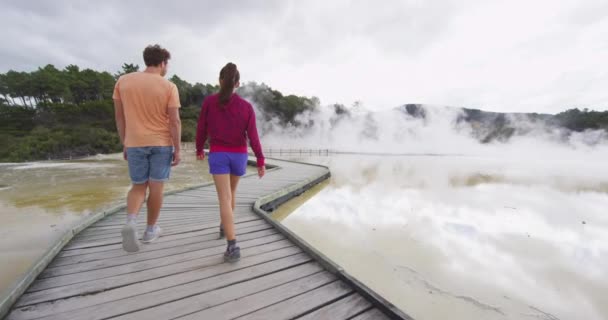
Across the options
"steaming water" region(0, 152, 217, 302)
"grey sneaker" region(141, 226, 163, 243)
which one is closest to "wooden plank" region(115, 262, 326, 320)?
"steaming water" region(0, 152, 217, 302)

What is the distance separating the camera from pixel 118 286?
1638 millimetres

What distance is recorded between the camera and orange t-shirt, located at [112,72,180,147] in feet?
6.38

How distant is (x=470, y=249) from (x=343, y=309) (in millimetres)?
2888

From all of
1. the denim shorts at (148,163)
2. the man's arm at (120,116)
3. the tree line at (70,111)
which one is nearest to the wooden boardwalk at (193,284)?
the denim shorts at (148,163)

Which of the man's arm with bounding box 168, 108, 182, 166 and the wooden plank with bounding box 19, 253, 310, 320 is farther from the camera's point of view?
the man's arm with bounding box 168, 108, 182, 166

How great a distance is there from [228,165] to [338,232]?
256 cm

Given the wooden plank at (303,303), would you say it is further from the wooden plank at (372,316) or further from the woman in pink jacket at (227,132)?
the woman in pink jacket at (227,132)

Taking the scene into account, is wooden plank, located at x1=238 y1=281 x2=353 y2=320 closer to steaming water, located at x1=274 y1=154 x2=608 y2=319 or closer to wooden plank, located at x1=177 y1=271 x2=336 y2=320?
wooden plank, located at x1=177 y1=271 x2=336 y2=320

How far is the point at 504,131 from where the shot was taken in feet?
131

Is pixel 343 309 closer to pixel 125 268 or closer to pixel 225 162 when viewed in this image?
pixel 225 162

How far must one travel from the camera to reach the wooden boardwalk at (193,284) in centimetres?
142

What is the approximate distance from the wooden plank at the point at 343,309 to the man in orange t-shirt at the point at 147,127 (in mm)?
1671

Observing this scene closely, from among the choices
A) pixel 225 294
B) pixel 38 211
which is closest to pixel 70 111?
pixel 38 211

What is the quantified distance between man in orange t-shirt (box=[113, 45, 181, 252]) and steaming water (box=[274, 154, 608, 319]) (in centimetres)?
222
